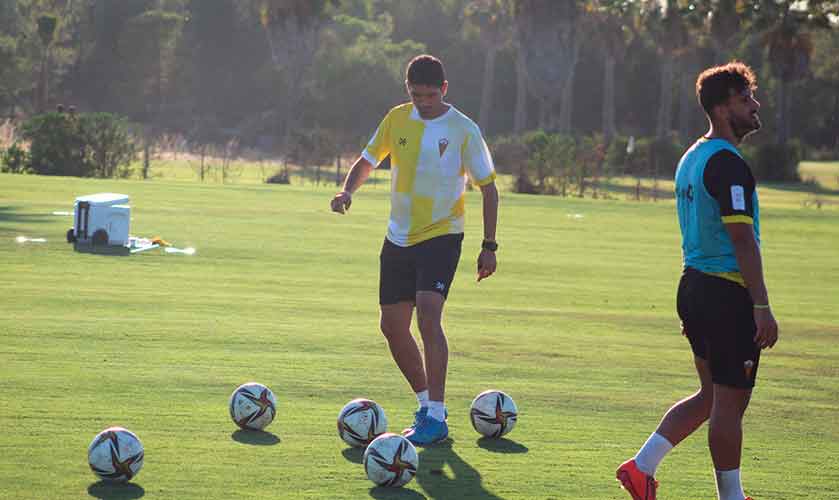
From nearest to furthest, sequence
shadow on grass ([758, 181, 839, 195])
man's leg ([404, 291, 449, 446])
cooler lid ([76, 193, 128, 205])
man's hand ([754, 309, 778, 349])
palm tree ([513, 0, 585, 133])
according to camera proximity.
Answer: man's hand ([754, 309, 778, 349]), man's leg ([404, 291, 449, 446]), cooler lid ([76, 193, 128, 205]), shadow on grass ([758, 181, 839, 195]), palm tree ([513, 0, 585, 133])

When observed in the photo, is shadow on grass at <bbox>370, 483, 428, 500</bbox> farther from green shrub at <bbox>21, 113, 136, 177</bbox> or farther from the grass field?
green shrub at <bbox>21, 113, 136, 177</bbox>

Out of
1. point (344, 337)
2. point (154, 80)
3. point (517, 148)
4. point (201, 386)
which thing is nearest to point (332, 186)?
point (517, 148)

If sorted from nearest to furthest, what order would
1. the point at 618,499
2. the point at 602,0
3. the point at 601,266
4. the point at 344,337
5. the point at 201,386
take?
the point at 618,499, the point at 201,386, the point at 344,337, the point at 601,266, the point at 602,0

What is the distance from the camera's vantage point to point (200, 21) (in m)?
95.8

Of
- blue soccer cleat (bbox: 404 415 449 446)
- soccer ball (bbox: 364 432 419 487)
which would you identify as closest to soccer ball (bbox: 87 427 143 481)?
soccer ball (bbox: 364 432 419 487)

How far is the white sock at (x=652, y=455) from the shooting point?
7.11 meters

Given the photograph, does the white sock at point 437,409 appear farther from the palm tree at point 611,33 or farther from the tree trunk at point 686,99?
the tree trunk at point 686,99

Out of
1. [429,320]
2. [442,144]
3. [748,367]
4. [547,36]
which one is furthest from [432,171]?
[547,36]

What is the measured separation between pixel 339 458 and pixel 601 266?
53.1 feet

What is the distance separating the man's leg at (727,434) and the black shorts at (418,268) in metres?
2.36

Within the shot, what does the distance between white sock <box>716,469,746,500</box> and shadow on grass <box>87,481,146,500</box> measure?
286cm

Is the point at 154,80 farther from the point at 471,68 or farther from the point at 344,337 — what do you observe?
the point at 344,337

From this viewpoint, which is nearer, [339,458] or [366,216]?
[339,458]

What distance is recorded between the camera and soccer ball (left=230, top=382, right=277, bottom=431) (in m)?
8.73
